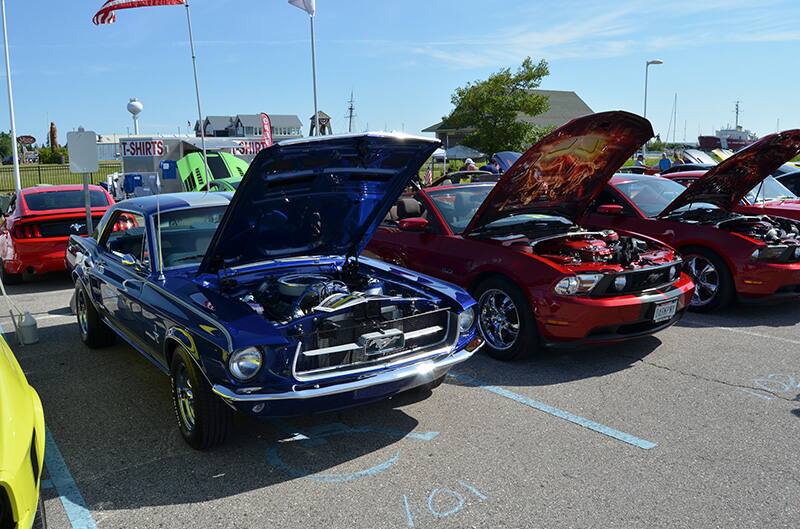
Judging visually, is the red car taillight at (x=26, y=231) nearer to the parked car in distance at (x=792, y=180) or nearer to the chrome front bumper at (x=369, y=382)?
the chrome front bumper at (x=369, y=382)

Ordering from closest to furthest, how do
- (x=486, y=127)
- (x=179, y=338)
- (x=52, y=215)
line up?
(x=179, y=338) < (x=52, y=215) < (x=486, y=127)

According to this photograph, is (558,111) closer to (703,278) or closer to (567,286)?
(703,278)

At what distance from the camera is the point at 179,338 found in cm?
390

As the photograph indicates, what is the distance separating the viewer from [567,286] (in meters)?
5.11

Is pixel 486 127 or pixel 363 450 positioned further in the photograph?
pixel 486 127

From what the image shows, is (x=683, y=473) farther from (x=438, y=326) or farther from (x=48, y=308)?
(x=48, y=308)

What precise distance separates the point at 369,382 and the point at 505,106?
96.2ft

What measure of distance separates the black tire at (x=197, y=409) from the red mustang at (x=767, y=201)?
6.33m

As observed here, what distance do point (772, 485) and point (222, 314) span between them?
123 inches

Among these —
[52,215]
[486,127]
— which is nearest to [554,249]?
[52,215]

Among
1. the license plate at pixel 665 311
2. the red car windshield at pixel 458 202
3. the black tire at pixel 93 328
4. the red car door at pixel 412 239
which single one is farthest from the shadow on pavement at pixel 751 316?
the black tire at pixel 93 328

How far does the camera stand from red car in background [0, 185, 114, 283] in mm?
8961

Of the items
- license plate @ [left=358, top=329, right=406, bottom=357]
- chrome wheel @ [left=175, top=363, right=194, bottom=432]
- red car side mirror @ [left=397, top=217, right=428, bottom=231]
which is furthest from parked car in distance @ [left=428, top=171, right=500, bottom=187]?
chrome wheel @ [left=175, top=363, right=194, bottom=432]

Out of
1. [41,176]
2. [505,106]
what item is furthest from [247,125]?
[505,106]
